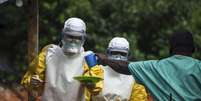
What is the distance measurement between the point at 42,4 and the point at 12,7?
839 millimetres

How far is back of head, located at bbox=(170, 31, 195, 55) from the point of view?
28.1 ft

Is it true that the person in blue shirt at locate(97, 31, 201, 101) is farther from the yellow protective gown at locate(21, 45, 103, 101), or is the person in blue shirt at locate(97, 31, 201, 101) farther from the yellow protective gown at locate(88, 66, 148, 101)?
the yellow protective gown at locate(88, 66, 148, 101)

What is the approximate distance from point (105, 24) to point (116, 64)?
1274cm

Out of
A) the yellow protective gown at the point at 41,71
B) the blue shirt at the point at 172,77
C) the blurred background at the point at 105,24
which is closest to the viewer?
the blue shirt at the point at 172,77

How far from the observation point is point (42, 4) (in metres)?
21.5

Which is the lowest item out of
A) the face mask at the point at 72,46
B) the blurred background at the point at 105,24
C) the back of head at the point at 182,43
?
the blurred background at the point at 105,24

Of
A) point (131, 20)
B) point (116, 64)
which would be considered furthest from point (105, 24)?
point (116, 64)

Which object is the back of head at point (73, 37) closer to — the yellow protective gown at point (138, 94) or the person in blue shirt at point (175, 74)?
the yellow protective gown at point (138, 94)

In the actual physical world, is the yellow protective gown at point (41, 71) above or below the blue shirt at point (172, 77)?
below

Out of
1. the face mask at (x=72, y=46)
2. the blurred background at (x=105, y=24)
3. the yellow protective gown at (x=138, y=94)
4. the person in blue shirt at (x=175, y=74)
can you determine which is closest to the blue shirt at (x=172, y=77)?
the person in blue shirt at (x=175, y=74)

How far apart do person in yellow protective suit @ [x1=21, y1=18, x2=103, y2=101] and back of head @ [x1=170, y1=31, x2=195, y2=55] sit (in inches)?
Answer: 54.8

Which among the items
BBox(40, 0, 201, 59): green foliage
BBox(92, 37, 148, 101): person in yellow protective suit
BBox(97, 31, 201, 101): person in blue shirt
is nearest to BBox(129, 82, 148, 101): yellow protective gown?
BBox(92, 37, 148, 101): person in yellow protective suit

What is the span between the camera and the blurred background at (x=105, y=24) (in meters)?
21.4

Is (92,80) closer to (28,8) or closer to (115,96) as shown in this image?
(115,96)
